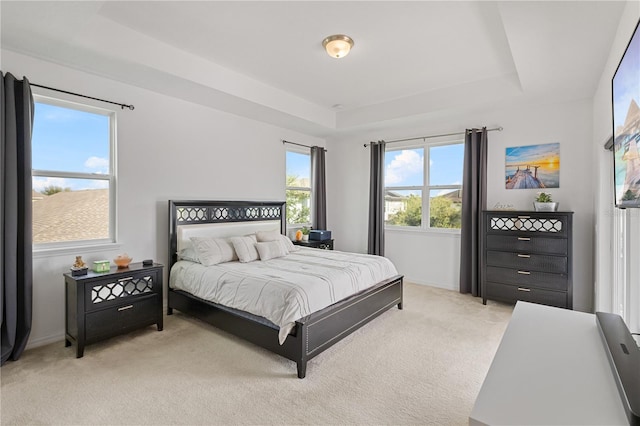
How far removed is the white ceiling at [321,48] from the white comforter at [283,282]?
210 centimetres

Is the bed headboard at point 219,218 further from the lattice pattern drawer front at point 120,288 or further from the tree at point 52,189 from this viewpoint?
the tree at point 52,189

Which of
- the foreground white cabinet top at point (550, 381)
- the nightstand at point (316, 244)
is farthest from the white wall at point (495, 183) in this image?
the foreground white cabinet top at point (550, 381)

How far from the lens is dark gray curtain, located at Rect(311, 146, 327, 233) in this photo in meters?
5.95

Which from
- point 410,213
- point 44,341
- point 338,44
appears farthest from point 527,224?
point 44,341

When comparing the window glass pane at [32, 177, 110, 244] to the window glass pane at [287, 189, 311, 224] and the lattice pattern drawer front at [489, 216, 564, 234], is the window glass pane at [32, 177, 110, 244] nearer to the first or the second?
the window glass pane at [287, 189, 311, 224]

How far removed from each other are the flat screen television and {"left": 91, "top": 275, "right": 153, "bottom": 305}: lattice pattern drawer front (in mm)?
3742

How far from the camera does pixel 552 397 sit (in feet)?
3.16

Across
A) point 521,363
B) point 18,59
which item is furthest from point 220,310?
point 18,59

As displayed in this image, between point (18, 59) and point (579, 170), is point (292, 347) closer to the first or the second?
point (18, 59)

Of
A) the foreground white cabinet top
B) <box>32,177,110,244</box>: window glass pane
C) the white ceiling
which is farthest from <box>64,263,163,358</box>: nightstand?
the foreground white cabinet top

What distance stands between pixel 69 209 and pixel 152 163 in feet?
3.14

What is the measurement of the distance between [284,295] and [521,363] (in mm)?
1804

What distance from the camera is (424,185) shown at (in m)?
5.30

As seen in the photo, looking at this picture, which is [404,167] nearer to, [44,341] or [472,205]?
[472,205]
